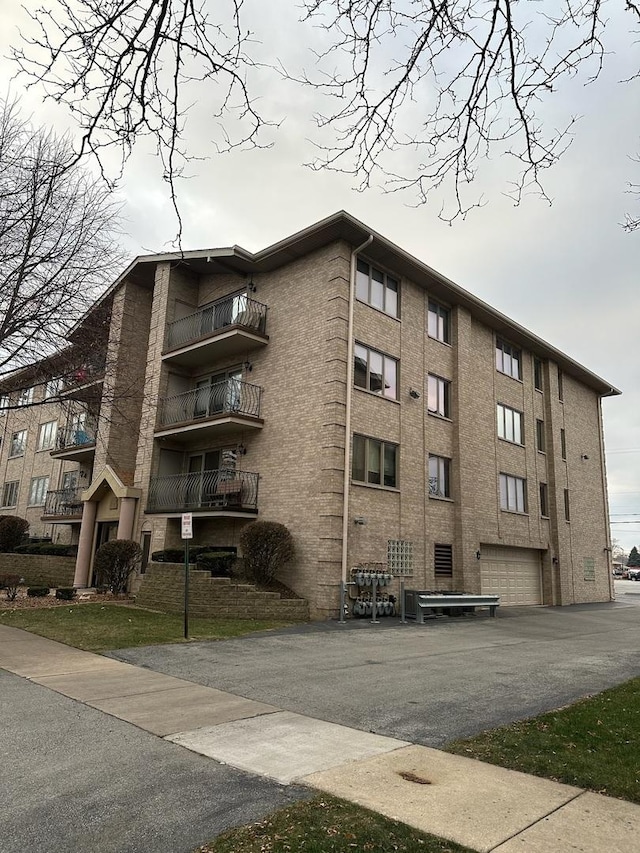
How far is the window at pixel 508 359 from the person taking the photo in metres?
25.7

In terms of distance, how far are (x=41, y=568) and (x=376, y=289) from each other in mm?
17160

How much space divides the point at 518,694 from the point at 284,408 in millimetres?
12472

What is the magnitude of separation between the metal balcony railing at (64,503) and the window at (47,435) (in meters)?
4.02

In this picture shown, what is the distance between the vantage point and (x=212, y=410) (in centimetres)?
2166

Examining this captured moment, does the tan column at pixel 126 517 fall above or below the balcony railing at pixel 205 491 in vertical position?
below

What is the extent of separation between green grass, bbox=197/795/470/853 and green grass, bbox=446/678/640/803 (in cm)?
168

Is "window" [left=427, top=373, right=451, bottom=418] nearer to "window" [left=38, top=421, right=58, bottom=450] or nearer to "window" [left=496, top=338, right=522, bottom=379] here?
"window" [left=496, top=338, right=522, bottom=379]

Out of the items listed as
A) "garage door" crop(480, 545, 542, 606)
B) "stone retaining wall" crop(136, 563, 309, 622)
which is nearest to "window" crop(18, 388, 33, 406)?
"stone retaining wall" crop(136, 563, 309, 622)

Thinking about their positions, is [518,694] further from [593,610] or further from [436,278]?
[593,610]

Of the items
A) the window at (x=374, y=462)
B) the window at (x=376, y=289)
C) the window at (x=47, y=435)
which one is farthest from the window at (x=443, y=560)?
the window at (x=47, y=435)

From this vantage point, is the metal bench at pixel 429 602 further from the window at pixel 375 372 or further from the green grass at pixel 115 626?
the window at pixel 375 372

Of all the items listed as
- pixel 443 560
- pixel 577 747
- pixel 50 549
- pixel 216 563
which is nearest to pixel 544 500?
pixel 443 560

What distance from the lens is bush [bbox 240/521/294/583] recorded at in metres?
17.0

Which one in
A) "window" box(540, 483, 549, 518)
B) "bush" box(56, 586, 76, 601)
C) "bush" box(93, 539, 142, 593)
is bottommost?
"bush" box(56, 586, 76, 601)
